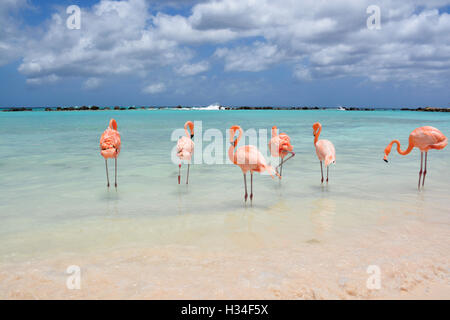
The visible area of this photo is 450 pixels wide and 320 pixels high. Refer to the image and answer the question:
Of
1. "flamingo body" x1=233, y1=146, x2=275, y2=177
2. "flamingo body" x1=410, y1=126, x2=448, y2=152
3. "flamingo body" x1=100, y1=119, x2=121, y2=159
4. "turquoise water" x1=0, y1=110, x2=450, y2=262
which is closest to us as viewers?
"turquoise water" x1=0, y1=110, x2=450, y2=262

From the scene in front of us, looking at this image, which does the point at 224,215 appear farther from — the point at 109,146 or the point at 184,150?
the point at 109,146

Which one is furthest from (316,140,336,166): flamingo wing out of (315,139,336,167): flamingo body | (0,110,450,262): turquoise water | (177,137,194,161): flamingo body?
(177,137,194,161): flamingo body

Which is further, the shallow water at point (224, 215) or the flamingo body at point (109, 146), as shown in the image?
the flamingo body at point (109, 146)

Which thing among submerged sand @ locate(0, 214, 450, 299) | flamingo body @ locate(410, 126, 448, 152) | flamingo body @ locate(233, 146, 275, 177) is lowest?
submerged sand @ locate(0, 214, 450, 299)

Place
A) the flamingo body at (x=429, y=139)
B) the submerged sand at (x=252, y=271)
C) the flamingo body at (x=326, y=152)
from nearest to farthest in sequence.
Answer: the submerged sand at (x=252, y=271)
the flamingo body at (x=326, y=152)
the flamingo body at (x=429, y=139)

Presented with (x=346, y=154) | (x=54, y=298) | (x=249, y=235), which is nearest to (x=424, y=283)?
(x=249, y=235)

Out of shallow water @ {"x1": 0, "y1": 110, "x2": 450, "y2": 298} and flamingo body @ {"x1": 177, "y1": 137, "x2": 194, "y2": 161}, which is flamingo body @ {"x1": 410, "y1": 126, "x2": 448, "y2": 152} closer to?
shallow water @ {"x1": 0, "y1": 110, "x2": 450, "y2": 298}

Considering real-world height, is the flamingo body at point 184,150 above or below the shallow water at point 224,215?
above

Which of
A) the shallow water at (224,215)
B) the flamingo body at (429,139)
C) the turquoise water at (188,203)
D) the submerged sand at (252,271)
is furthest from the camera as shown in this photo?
the flamingo body at (429,139)

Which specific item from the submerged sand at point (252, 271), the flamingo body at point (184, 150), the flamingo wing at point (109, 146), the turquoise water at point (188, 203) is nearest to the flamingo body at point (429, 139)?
the turquoise water at point (188, 203)

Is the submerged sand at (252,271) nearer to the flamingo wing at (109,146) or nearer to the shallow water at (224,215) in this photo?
the shallow water at (224,215)

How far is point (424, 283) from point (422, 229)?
5.80ft

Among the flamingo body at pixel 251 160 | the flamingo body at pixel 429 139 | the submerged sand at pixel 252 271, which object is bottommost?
the submerged sand at pixel 252 271

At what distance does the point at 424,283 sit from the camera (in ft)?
10.1
